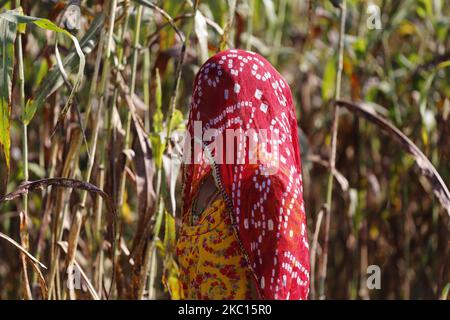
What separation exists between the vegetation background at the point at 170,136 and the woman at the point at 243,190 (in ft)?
0.62

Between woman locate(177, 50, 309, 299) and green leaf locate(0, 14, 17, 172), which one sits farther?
green leaf locate(0, 14, 17, 172)

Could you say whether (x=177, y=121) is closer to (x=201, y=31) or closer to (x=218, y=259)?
(x=201, y=31)

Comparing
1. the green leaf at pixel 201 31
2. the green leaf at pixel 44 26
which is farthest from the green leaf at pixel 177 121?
the green leaf at pixel 44 26

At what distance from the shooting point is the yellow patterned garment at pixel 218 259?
4.05 feet

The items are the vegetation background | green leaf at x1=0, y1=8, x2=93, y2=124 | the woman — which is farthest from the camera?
the vegetation background

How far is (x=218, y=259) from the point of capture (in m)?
1.24

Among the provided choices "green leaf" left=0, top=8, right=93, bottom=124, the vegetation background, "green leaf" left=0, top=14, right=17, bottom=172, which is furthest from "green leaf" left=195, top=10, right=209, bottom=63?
"green leaf" left=0, top=14, right=17, bottom=172

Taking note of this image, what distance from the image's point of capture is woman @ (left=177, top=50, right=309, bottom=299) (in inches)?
46.2

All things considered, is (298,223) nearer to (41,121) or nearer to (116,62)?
(116,62)

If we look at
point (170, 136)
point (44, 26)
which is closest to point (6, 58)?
point (44, 26)

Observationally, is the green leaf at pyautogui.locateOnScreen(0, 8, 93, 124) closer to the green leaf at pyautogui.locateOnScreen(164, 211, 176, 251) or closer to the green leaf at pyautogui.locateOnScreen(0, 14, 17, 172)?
the green leaf at pyautogui.locateOnScreen(0, 14, 17, 172)

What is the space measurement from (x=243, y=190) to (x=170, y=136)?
400mm

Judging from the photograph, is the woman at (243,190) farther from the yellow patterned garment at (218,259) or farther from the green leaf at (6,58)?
the green leaf at (6,58)
